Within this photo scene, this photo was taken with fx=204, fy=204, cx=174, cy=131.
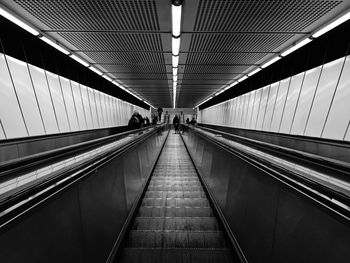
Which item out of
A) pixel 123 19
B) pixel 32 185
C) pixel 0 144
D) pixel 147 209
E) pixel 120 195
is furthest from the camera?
pixel 123 19

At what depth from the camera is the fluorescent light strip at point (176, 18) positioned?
166 inches

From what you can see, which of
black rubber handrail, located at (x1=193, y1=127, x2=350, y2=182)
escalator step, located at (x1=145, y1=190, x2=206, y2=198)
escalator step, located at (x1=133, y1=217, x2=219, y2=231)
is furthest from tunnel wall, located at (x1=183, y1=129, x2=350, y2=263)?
escalator step, located at (x1=145, y1=190, x2=206, y2=198)

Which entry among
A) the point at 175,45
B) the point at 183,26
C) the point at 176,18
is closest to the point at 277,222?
the point at 176,18

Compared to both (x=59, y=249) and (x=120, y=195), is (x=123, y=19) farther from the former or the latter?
(x=59, y=249)

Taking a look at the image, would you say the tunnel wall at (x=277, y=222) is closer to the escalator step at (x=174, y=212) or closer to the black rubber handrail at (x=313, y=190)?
the black rubber handrail at (x=313, y=190)

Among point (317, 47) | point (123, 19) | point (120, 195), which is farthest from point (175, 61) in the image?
point (120, 195)

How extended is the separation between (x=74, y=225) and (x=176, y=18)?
4595 mm

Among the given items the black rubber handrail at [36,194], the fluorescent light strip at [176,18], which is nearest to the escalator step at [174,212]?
the black rubber handrail at [36,194]

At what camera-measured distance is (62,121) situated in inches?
455

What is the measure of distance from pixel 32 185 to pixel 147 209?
2.81m

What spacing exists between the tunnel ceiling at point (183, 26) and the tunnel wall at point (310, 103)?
9.31 ft

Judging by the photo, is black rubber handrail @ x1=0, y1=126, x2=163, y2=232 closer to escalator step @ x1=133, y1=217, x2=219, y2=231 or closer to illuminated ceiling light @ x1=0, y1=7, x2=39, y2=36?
escalator step @ x1=133, y1=217, x2=219, y2=231

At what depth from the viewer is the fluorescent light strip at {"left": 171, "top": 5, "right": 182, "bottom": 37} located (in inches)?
166

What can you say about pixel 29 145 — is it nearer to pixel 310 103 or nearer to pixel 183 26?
pixel 183 26
